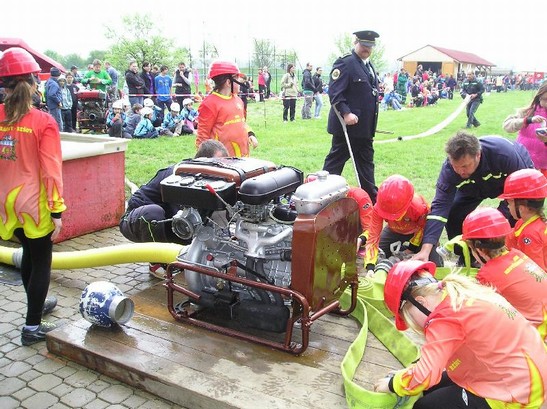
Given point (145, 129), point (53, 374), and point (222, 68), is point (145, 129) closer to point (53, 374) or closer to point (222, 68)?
point (222, 68)

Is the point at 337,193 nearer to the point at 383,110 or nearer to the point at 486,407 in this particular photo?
the point at 486,407

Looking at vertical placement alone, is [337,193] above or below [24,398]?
above

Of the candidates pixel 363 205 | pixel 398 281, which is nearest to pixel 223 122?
pixel 363 205

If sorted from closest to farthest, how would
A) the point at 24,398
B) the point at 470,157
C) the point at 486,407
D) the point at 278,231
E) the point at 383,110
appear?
the point at 486,407 → the point at 24,398 → the point at 278,231 → the point at 470,157 → the point at 383,110

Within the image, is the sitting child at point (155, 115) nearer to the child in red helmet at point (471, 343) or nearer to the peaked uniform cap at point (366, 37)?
the peaked uniform cap at point (366, 37)

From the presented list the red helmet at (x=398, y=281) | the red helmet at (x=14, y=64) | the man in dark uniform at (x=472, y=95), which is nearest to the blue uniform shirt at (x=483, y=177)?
the red helmet at (x=398, y=281)

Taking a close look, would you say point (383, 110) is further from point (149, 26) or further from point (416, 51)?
point (416, 51)

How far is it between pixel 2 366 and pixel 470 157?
3227mm

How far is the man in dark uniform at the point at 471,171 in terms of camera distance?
3.81m

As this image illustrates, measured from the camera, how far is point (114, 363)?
10.2 feet

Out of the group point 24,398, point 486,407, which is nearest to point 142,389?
point 24,398

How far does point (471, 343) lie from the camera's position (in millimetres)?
2217

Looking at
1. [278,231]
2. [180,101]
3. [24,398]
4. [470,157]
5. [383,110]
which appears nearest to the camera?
[24,398]

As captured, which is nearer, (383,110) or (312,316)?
(312,316)
